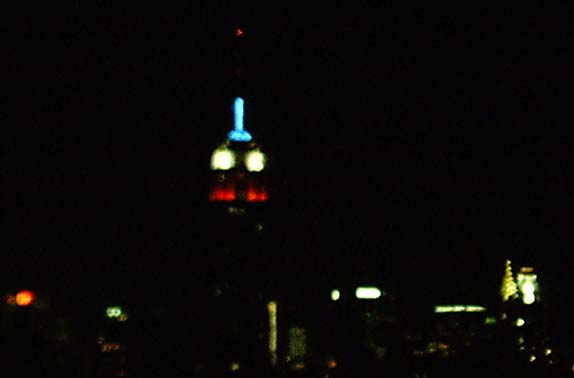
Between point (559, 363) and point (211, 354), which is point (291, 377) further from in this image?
point (559, 363)

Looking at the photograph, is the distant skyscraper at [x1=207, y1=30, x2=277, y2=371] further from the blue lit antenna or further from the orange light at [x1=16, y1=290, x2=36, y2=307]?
the orange light at [x1=16, y1=290, x2=36, y2=307]

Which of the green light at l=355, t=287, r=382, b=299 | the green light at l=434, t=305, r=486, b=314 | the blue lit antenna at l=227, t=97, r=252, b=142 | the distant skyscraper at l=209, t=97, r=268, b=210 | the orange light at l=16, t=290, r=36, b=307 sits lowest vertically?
the orange light at l=16, t=290, r=36, b=307

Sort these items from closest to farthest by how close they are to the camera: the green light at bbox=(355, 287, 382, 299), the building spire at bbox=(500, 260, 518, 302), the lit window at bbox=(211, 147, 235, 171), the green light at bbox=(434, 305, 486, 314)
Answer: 1. the building spire at bbox=(500, 260, 518, 302)
2. the lit window at bbox=(211, 147, 235, 171)
3. the green light at bbox=(434, 305, 486, 314)
4. the green light at bbox=(355, 287, 382, 299)

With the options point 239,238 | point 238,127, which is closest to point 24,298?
point 238,127

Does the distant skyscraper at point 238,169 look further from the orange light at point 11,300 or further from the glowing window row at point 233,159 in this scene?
the orange light at point 11,300

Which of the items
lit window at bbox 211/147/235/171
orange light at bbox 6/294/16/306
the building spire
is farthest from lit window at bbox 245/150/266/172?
orange light at bbox 6/294/16/306

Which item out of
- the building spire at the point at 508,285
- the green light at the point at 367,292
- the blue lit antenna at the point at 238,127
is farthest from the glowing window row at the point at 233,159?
the building spire at the point at 508,285

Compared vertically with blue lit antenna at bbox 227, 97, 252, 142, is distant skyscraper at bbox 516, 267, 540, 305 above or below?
below

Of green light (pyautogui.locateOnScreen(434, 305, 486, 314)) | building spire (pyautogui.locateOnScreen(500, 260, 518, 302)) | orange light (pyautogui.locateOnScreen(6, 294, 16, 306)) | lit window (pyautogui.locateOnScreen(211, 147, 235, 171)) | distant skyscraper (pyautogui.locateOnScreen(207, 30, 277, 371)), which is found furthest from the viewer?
green light (pyautogui.locateOnScreen(434, 305, 486, 314))
